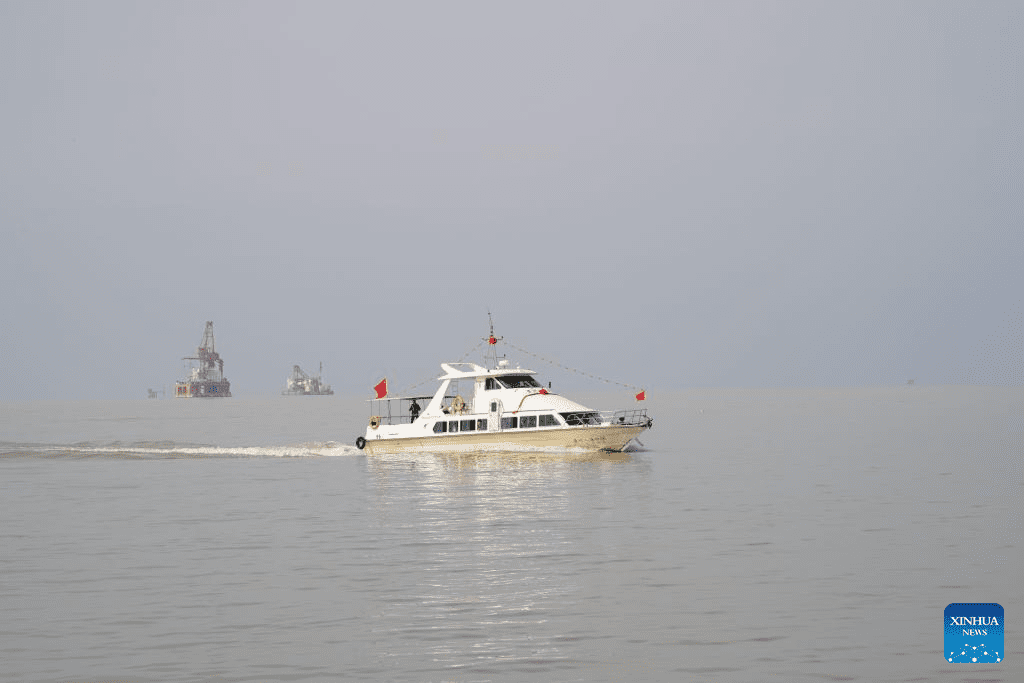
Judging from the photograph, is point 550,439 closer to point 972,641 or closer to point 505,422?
point 505,422

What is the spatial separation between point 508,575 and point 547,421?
35.5m

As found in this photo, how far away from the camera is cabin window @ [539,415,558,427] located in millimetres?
62316

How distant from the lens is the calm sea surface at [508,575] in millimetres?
19438

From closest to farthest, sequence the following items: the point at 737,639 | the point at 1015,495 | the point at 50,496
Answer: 1. the point at 737,639
2. the point at 1015,495
3. the point at 50,496

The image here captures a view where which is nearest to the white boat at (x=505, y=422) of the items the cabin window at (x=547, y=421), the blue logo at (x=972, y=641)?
the cabin window at (x=547, y=421)

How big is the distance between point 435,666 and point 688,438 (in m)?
81.5

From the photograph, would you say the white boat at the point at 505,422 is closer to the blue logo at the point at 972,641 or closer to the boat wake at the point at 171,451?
the boat wake at the point at 171,451

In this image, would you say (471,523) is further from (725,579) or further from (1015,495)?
(1015,495)

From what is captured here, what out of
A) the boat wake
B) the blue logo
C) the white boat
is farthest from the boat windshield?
the blue logo

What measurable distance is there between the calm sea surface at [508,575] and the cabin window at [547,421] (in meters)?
4.58

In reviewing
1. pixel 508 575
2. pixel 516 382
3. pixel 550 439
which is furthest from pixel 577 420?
pixel 508 575

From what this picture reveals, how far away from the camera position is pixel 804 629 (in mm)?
21375

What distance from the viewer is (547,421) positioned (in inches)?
2461

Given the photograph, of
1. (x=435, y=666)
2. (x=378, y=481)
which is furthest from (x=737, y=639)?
(x=378, y=481)
